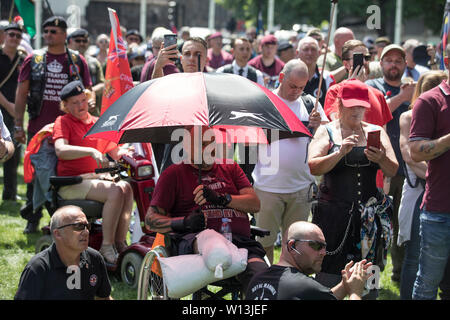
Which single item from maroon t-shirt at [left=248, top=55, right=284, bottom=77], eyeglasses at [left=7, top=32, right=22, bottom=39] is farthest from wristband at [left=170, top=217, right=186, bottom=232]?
maroon t-shirt at [left=248, top=55, right=284, bottom=77]

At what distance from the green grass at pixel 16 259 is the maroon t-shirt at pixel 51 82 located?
4.10 feet

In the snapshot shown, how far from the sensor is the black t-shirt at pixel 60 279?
416cm

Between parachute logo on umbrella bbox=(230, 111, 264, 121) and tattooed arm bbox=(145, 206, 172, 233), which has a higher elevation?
parachute logo on umbrella bbox=(230, 111, 264, 121)

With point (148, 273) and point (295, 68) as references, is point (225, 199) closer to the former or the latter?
point (148, 273)

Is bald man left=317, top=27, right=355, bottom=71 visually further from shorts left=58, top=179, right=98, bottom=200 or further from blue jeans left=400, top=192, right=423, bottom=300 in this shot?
shorts left=58, top=179, right=98, bottom=200

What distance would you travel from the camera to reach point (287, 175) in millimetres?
6418

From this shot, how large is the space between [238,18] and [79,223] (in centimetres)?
4707

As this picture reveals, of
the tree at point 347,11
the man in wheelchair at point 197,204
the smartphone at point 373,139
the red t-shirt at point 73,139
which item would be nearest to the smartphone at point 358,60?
the smartphone at point 373,139

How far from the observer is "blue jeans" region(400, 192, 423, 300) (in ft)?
19.1

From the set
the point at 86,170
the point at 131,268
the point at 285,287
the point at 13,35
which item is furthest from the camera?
the point at 13,35

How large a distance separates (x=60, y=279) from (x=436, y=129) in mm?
2767

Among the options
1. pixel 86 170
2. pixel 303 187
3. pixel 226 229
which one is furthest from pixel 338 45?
pixel 226 229

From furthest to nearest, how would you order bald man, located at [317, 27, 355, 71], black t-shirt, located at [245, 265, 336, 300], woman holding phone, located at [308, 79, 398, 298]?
bald man, located at [317, 27, 355, 71]
woman holding phone, located at [308, 79, 398, 298]
black t-shirt, located at [245, 265, 336, 300]

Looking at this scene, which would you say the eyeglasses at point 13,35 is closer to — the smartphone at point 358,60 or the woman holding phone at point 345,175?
the smartphone at point 358,60
